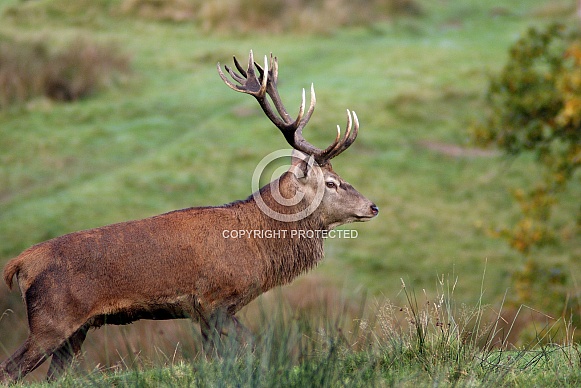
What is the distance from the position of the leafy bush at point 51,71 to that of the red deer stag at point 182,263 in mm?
Answer: 14305

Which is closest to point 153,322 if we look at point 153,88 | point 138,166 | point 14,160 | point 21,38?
point 138,166

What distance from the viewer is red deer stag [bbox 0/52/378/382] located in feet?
20.4

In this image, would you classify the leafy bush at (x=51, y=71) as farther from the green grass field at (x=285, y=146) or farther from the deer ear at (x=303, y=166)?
the deer ear at (x=303, y=166)

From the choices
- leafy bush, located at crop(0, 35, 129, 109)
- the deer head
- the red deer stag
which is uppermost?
leafy bush, located at crop(0, 35, 129, 109)

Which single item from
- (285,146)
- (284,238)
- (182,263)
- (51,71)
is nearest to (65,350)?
(182,263)

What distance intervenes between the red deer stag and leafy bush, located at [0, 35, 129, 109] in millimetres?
14305

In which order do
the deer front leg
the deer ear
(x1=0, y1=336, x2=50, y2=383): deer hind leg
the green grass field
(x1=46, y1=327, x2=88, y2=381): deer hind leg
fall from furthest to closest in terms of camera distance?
1. the green grass field
2. the deer ear
3. (x1=46, y1=327, x2=88, y2=381): deer hind leg
4. (x1=0, y1=336, x2=50, y2=383): deer hind leg
5. the deer front leg

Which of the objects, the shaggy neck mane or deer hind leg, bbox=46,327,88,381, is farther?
the shaggy neck mane

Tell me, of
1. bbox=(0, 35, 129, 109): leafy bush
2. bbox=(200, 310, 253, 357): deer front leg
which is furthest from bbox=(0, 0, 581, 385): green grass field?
bbox=(200, 310, 253, 357): deer front leg

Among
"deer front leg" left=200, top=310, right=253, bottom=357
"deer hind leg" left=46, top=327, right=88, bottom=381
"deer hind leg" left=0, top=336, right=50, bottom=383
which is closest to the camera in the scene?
"deer front leg" left=200, top=310, right=253, bottom=357

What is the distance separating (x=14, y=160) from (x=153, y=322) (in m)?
8.56

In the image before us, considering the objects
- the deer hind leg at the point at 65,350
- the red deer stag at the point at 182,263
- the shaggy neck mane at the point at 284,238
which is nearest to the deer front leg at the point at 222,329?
the red deer stag at the point at 182,263

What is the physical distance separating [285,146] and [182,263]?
10.9 m

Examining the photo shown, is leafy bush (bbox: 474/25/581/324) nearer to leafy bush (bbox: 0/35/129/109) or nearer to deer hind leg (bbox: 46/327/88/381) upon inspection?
deer hind leg (bbox: 46/327/88/381)
